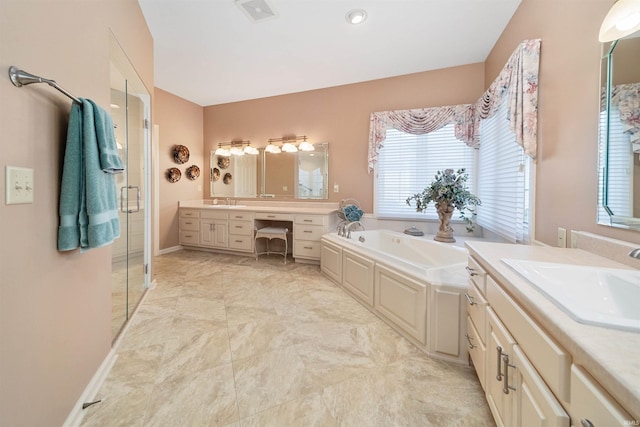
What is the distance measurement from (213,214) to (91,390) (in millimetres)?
3035

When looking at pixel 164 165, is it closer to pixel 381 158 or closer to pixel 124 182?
pixel 124 182

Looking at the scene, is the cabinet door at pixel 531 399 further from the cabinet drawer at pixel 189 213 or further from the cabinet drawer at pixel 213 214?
the cabinet drawer at pixel 189 213

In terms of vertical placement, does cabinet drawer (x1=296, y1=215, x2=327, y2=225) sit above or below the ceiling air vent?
below

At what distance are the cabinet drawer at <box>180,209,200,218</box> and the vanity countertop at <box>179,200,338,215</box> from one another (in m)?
0.08

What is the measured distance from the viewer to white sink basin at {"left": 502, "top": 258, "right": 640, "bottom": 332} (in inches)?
29.9

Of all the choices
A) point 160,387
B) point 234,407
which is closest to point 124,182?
point 160,387

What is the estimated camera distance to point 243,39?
2668mm

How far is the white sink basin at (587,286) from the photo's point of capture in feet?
2.49

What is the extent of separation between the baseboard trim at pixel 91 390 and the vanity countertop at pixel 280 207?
245cm

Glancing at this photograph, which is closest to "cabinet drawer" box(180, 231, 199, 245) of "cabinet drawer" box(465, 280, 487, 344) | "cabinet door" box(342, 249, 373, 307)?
"cabinet door" box(342, 249, 373, 307)

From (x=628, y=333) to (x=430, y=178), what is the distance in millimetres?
2957

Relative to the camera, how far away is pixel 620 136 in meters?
1.10

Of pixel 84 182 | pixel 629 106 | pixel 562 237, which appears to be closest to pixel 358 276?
pixel 562 237

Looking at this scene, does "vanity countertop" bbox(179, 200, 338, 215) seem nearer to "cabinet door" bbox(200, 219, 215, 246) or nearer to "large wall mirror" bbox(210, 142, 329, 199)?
"large wall mirror" bbox(210, 142, 329, 199)
